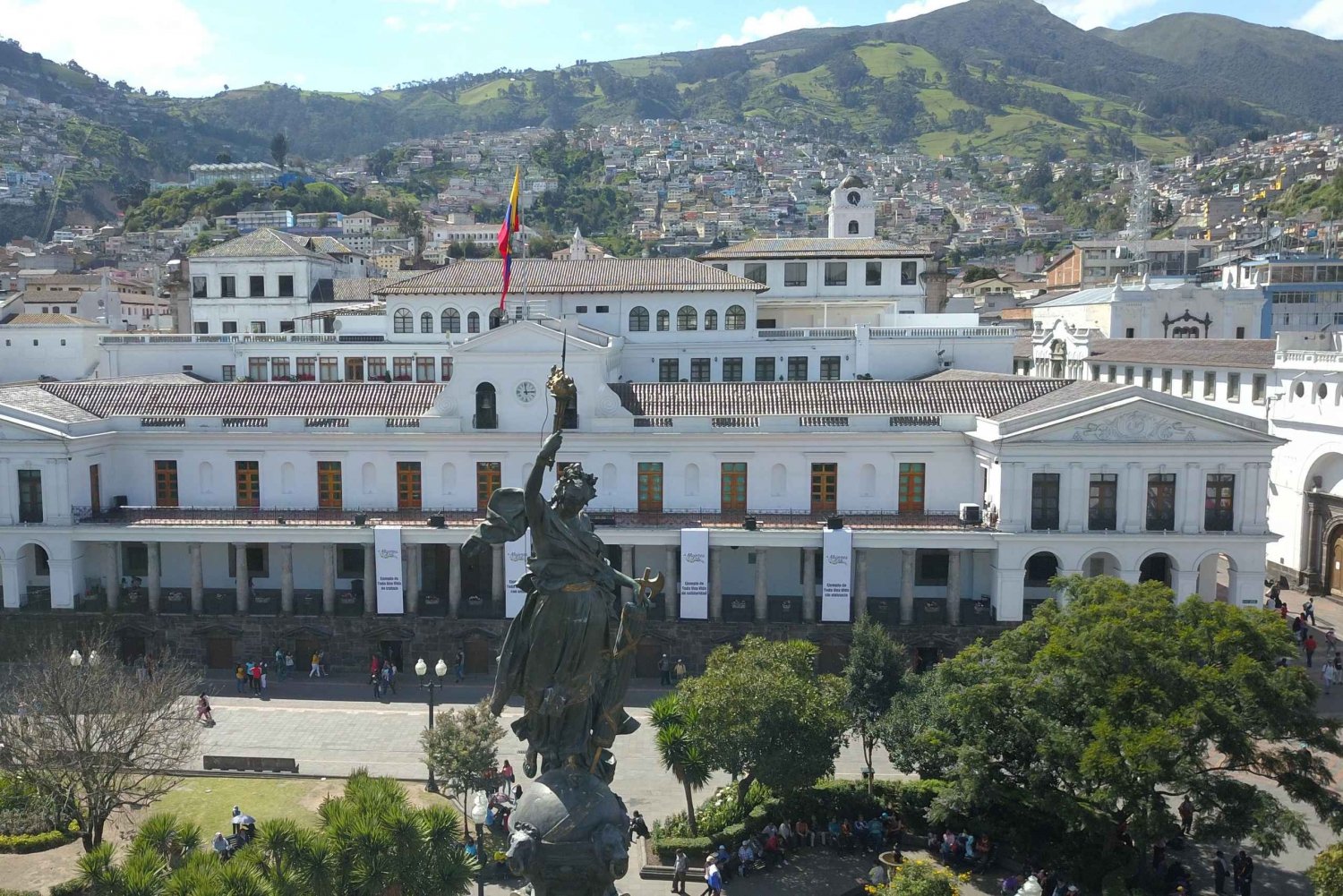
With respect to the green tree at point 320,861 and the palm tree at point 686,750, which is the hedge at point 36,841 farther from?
the palm tree at point 686,750

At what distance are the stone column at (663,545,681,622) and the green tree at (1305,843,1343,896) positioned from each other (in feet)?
73.4

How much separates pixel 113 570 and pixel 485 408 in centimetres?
1428

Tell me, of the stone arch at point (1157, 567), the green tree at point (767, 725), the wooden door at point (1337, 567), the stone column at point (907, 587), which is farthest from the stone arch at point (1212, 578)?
the green tree at point (767, 725)

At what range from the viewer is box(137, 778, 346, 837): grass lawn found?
87.7ft

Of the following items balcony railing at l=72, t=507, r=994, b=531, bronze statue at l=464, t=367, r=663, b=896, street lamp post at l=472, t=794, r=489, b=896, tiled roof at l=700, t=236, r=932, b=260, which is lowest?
street lamp post at l=472, t=794, r=489, b=896

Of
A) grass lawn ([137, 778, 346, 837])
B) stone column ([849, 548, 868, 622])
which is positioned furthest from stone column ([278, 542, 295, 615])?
stone column ([849, 548, 868, 622])

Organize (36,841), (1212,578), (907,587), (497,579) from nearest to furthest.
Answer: (36,841) → (907,587) → (497,579) → (1212,578)

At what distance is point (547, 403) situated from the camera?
4128 cm

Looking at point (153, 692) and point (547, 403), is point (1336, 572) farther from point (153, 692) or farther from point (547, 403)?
point (153, 692)

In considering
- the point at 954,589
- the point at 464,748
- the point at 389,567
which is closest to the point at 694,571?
the point at 954,589

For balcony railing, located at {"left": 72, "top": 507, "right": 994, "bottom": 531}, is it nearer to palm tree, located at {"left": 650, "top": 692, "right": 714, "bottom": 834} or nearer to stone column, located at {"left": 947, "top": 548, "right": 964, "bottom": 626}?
stone column, located at {"left": 947, "top": 548, "right": 964, "bottom": 626}

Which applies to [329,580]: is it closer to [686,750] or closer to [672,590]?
[672,590]

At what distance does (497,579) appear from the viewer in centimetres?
4097

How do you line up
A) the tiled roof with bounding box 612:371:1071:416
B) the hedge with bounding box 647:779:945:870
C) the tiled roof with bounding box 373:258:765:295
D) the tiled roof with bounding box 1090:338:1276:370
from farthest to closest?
the tiled roof with bounding box 373:258:765:295
the tiled roof with bounding box 1090:338:1276:370
the tiled roof with bounding box 612:371:1071:416
the hedge with bounding box 647:779:945:870
